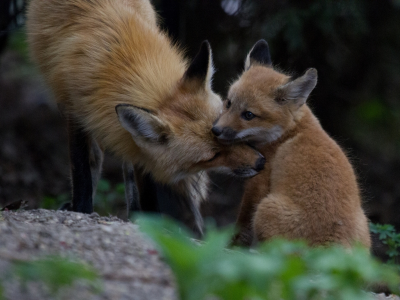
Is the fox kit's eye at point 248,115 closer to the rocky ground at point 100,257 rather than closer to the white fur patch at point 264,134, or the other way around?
the white fur patch at point 264,134

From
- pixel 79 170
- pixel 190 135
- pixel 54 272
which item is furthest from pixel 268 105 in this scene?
pixel 54 272

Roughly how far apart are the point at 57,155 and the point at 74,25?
16.7 ft

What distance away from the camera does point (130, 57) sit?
167 inches

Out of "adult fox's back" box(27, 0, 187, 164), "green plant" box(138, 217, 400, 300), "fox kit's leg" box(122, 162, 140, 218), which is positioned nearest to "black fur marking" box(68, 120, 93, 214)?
"adult fox's back" box(27, 0, 187, 164)

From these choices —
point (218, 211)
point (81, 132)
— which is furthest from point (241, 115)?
point (218, 211)

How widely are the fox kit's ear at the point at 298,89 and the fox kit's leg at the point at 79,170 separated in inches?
72.7

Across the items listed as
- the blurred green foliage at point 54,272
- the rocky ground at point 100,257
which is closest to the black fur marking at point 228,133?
the rocky ground at point 100,257

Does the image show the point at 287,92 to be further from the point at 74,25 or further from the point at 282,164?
the point at 74,25

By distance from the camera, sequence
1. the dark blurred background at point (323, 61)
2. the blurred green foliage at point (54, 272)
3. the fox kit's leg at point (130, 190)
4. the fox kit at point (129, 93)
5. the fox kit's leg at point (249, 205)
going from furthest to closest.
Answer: the dark blurred background at point (323, 61), the fox kit's leg at point (130, 190), the fox kit's leg at point (249, 205), the fox kit at point (129, 93), the blurred green foliage at point (54, 272)

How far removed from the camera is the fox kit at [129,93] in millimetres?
3932

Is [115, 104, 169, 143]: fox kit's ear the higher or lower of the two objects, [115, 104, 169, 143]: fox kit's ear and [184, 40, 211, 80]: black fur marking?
the lower

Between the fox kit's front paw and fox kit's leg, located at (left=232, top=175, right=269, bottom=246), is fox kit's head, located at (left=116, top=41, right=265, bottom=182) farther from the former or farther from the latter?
the fox kit's front paw

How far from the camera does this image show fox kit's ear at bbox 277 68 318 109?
4262 millimetres

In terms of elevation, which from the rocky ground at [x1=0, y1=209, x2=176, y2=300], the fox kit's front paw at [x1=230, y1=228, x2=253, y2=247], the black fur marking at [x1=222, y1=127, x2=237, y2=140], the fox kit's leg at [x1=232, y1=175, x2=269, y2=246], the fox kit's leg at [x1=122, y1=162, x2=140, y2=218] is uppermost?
the black fur marking at [x1=222, y1=127, x2=237, y2=140]
